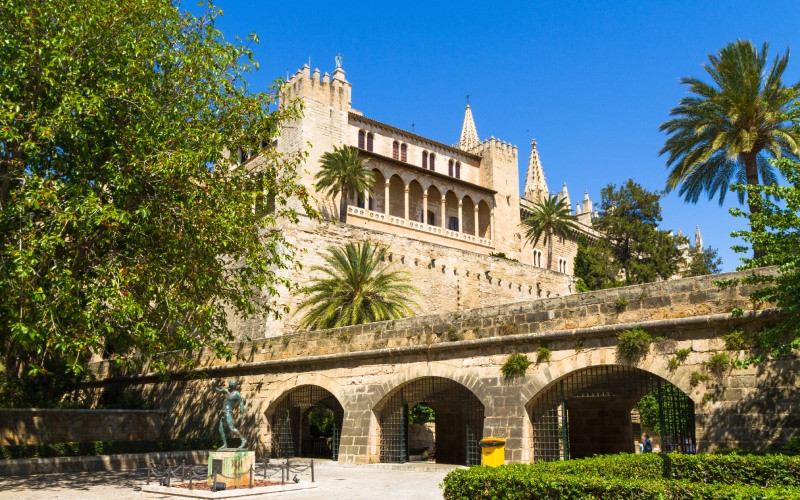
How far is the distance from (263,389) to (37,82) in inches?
435

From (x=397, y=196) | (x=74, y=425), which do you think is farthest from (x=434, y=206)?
(x=74, y=425)

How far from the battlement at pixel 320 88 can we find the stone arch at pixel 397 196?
5.77m

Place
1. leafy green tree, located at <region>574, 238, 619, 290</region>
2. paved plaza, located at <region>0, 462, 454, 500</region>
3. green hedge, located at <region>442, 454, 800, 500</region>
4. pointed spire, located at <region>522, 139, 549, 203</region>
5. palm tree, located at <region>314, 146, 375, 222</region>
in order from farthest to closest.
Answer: pointed spire, located at <region>522, 139, 549, 203</region>
leafy green tree, located at <region>574, 238, 619, 290</region>
palm tree, located at <region>314, 146, 375, 222</region>
paved plaza, located at <region>0, 462, 454, 500</region>
green hedge, located at <region>442, 454, 800, 500</region>

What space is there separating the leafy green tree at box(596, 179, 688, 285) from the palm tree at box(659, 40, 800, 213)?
21.8 m

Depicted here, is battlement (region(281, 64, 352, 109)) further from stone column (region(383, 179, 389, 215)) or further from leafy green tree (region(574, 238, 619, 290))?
leafy green tree (region(574, 238, 619, 290))

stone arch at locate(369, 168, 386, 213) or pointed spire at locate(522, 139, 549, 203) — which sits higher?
pointed spire at locate(522, 139, 549, 203)

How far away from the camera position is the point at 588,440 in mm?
21031

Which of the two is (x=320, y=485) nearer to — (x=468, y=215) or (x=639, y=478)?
(x=639, y=478)

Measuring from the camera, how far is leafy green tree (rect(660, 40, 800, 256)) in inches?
757

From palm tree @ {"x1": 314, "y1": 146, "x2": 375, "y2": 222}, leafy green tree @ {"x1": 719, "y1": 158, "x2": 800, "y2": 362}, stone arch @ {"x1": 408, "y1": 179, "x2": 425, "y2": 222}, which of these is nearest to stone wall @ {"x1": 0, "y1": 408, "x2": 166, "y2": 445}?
Result: palm tree @ {"x1": 314, "y1": 146, "x2": 375, "y2": 222}

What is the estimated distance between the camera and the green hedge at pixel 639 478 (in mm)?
7599

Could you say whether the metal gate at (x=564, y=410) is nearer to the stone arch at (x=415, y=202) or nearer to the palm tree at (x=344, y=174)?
the palm tree at (x=344, y=174)

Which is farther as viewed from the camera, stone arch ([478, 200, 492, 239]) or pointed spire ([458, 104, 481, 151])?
pointed spire ([458, 104, 481, 151])

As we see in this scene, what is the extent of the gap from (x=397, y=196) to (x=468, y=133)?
24051 millimetres
